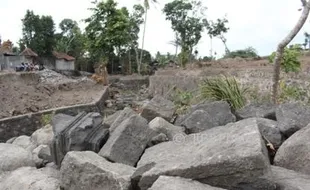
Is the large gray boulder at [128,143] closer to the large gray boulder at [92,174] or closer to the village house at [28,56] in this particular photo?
the large gray boulder at [92,174]

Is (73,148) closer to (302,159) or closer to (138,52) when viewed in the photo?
(302,159)

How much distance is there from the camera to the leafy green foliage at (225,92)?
19.4 feet

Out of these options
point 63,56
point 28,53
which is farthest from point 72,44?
point 28,53

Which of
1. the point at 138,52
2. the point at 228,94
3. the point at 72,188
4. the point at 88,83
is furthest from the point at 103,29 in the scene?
the point at 72,188

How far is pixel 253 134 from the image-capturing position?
3.16 metres

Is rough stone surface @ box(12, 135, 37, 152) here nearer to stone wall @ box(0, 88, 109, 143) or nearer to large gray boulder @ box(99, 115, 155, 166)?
large gray boulder @ box(99, 115, 155, 166)

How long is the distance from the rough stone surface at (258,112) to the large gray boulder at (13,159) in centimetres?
231

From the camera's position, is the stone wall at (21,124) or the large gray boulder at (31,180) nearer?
the large gray boulder at (31,180)

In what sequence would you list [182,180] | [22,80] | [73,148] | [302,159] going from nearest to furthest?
[182,180] → [302,159] → [73,148] → [22,80]

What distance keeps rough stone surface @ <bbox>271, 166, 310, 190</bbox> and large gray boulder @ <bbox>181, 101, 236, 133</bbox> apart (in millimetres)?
1261

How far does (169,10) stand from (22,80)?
1613 centimetres

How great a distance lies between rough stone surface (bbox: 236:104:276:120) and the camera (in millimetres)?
4631

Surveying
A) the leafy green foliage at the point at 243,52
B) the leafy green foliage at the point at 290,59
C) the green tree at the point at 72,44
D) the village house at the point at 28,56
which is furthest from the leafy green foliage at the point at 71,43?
the leafy green foliage at the point at 290,59

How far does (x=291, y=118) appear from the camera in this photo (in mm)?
4055
